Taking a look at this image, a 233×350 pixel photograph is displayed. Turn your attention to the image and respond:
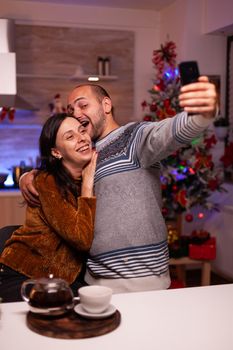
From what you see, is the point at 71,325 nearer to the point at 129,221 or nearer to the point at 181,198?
the point at 129,221

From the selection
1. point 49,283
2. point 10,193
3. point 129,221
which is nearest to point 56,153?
point 129,221

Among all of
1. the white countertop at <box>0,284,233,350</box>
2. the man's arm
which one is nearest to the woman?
the man's arm

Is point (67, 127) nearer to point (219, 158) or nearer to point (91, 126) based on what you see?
point (91, 126)

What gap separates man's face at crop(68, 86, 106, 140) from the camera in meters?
2.34

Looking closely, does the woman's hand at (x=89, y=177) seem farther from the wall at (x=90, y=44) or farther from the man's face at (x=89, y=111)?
the wall at (x=90, y=44)

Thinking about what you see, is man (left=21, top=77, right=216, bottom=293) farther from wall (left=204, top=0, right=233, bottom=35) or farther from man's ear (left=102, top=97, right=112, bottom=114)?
wall (left=204, top=0, right=233, bottom=35)

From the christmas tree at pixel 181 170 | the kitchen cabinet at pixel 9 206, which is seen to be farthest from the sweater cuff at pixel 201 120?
the kitchen cabinet at pixel 9 206

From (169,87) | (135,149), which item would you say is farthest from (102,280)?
(169,87)

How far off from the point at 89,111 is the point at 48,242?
64 centimetres

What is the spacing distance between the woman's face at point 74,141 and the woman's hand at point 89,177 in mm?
29

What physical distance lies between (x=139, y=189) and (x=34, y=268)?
1.96 feet

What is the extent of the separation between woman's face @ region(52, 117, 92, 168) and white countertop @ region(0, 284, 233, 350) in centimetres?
79

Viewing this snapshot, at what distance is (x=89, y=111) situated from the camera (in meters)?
2.36

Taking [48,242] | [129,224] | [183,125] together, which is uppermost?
[183,125]
